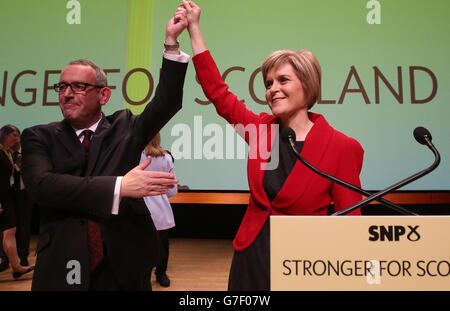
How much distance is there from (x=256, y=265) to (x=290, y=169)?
0.33 metres

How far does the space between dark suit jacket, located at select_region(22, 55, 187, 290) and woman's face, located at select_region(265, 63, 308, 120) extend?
0.32 m

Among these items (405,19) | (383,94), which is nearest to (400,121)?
(383,94)

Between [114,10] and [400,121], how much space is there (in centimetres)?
325

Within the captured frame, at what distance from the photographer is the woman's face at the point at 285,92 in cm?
Result: 121

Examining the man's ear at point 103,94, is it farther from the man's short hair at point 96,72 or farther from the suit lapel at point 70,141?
the suit lapel at point 70,141

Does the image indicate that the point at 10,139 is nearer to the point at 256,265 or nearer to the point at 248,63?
the point at 248,63

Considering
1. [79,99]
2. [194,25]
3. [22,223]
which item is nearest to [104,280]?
[79,99]

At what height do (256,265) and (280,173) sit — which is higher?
(280,173)

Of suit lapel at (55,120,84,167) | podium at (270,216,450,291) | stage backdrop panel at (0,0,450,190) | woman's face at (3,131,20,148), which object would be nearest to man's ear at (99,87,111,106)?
suit lapel at (55,120,84,167)

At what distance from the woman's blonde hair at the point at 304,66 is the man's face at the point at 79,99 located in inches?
24.0

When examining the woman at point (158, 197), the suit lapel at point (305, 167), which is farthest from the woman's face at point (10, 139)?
the suit lapel at point (305, 167)

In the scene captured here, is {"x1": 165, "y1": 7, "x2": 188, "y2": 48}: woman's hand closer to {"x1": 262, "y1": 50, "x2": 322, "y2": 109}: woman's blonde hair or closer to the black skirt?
{"x1": 262, "y1": 50, "x2": 322, "y2": 109}: woman's blonde hair

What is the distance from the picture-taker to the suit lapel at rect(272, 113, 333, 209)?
1.11 m

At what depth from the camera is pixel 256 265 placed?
3.74 feet
